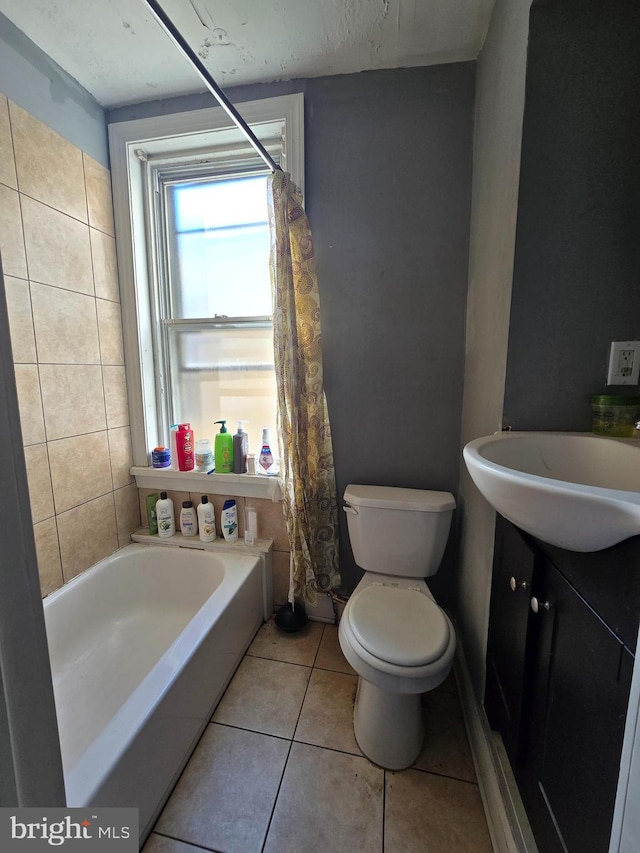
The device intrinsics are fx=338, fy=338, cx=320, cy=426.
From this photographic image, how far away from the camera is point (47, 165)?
1.28 m

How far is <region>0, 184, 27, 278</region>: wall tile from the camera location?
1.14 meters

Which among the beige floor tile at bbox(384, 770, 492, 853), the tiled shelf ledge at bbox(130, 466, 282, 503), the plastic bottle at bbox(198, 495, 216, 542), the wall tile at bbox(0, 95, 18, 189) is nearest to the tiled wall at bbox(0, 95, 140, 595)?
the wall tile at bbox(0, 95, 18, 189)

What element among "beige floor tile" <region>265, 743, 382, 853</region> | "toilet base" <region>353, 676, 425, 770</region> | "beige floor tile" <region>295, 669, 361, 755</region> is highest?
"toilet base" <region>353, 676, 425, 770</region>

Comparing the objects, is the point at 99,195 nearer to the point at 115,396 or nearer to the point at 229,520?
the point at 115,396

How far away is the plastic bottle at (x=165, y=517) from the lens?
5.53ft

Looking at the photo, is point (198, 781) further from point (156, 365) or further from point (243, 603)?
point (156, 365)

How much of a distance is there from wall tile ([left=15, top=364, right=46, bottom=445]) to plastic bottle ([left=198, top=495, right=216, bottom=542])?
0.69m

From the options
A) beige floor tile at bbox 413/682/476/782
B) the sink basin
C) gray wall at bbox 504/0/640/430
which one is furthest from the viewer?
beige floor tile at bbox 413/682/476/782

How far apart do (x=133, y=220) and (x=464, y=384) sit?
1700 millimetres

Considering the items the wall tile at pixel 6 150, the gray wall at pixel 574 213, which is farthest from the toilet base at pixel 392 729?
the wall tile at pixel 6 150

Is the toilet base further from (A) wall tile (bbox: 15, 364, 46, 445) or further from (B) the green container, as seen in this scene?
(A) wall tile (bbox: 15, 364, 46, 445)

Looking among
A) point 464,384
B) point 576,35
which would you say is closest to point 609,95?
point 576,35

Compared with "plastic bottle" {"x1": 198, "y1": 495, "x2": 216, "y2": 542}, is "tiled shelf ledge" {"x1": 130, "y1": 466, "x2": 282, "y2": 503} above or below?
above

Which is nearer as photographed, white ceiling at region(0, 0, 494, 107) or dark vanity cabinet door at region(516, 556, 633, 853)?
dark vanity cabinet door at region(516, 556, 633, 853)
